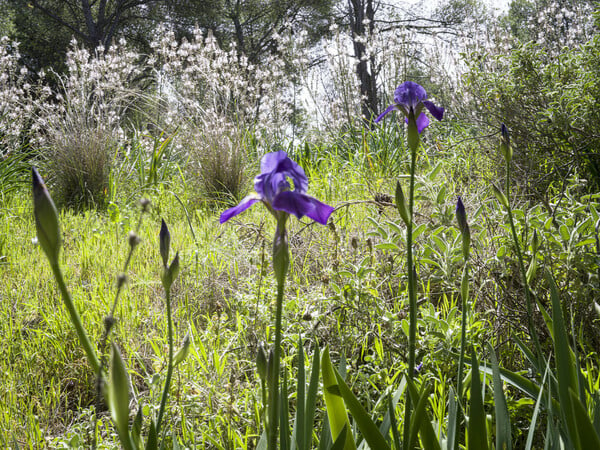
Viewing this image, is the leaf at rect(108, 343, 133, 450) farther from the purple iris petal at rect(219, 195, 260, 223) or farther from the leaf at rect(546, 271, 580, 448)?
the leaf at rect(546, 271, 580, 448)

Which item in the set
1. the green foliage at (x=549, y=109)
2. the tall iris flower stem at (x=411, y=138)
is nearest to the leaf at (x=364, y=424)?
the tall iris flower stem at (x=411, y=138)

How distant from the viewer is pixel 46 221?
42 cm

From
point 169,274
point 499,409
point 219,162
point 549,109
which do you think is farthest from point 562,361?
point 219,162

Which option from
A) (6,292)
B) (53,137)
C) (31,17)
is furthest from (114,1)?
(6,292)

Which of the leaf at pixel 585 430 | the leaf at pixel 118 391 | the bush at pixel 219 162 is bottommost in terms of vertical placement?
the leaf at pixel 585 430

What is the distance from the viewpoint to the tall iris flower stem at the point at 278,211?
0.49 m

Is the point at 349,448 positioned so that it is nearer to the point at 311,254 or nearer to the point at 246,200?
the point at 246,200

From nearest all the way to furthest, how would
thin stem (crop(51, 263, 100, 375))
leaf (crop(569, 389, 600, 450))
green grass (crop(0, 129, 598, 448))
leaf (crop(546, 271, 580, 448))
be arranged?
thin stem (crop(51, 263, 100, 375)) → leaf (crop(569, 389, 600, 450)) → leaf (crop(546, 271, 580, 448)) → green grass (crop(0, 129, 598, 448))

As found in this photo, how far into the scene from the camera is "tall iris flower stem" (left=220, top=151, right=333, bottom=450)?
1.61ft

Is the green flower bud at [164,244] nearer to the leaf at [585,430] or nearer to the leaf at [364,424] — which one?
the leaf at [364,424]

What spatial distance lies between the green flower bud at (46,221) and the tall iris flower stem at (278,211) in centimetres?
19

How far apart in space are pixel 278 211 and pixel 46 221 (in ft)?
0.78

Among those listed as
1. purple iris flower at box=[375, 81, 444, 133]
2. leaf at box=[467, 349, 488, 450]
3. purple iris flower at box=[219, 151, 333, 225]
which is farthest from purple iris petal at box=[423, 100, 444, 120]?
leaf at box=[467, 349, 488, 450]

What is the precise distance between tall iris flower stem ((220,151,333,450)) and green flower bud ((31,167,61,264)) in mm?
192
